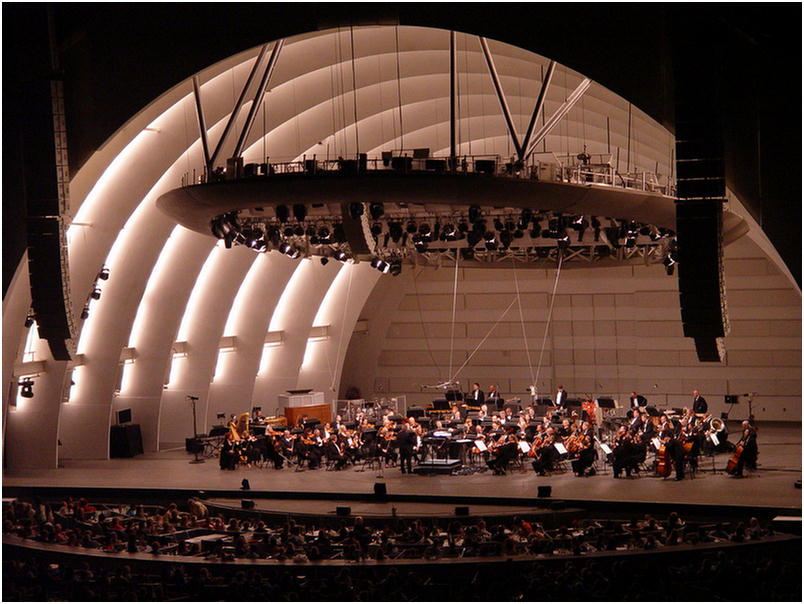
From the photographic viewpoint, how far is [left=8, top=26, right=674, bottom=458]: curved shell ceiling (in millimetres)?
22656

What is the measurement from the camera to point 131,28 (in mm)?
19266

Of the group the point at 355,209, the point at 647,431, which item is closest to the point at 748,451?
the point at 647,431

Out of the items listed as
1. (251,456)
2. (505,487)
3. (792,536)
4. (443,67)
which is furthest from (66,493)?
(792,536)

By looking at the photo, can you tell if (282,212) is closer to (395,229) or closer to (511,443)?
(395,229)

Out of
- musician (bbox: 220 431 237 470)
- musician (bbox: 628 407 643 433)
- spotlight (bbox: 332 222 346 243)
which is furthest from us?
musician (bbox: 220 431 237 470)

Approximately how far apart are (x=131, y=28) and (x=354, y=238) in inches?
237

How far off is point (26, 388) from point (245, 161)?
28.2 ft

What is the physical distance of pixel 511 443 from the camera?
2336 centimetres

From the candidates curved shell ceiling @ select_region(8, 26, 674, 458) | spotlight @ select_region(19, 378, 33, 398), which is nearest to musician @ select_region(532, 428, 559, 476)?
curved shell ceiling @ select_region(8, 26, 674, 458)

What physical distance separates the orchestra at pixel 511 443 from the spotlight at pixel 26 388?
16.4ft

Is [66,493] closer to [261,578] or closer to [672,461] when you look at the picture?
[261,578]

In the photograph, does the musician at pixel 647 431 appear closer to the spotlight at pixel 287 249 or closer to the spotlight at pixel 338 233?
the spotlight at pixel 338 233

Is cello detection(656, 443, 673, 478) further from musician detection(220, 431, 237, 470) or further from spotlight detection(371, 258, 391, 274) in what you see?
musician detection(220, 431, 237, 470)

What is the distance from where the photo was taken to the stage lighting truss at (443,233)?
20.9 meters
